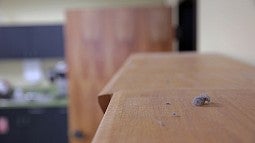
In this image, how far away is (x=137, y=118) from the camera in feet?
1.51

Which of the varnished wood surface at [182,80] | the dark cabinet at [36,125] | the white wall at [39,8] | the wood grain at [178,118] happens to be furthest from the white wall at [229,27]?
the white wall at [39,8]

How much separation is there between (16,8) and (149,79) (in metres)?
4.98

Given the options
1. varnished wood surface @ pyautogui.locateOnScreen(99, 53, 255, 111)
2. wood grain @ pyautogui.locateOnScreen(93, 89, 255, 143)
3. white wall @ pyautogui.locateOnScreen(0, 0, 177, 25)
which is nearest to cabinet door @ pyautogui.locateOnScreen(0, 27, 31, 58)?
white wall @ pyautogui.locateOnScreen(0, 0, 177, 25)

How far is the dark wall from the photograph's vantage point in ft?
16.5

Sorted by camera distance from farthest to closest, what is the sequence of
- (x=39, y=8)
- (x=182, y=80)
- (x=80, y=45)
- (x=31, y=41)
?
(x=39, y=8) < (x=31, y=41) < (x=80, y=45) < (x=182, y=80)

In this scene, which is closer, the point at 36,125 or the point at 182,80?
the point at 182,80

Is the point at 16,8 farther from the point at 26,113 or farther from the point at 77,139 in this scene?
the point at 77,139

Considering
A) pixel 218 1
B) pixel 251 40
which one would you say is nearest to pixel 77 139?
pixel 218 1

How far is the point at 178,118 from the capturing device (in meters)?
0.46

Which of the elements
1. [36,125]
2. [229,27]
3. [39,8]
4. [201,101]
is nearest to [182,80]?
[201,101]

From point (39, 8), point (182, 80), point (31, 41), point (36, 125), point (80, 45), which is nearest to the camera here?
point (182, 80)

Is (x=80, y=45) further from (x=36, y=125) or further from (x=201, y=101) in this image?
(x=201, y=101)

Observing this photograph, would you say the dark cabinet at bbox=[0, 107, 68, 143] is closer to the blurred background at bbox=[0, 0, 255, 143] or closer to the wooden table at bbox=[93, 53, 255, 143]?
the blurred background at bbox=[0, 0, 255, 143]

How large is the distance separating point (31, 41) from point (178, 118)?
4.79 meters
